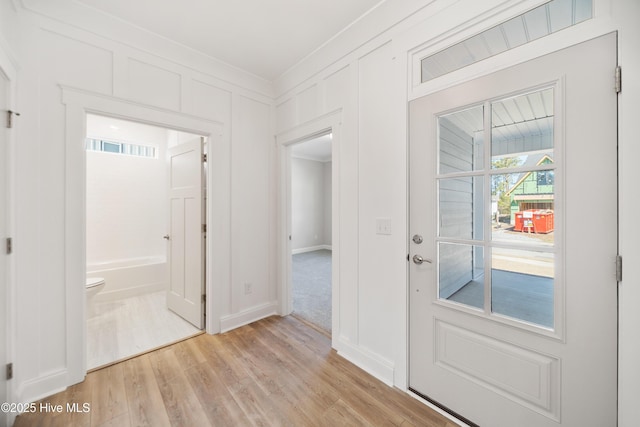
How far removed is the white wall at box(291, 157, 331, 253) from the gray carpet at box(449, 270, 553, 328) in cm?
577

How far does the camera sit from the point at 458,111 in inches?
59.9

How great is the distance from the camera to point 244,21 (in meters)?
1.99

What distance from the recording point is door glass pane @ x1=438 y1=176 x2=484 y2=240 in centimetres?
146

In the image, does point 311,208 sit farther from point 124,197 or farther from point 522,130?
point 522,130

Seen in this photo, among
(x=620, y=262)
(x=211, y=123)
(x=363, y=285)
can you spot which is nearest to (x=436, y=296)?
(x=363, y=285)

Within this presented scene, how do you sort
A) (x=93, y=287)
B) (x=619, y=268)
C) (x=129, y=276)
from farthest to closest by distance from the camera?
1. (x=129, y=276)
2. (x=93, y=287)
3. (x=619, y=268)

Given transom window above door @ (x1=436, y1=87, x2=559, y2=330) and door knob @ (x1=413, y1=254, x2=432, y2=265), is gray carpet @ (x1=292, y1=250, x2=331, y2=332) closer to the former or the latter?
door knob @ (x1=413, y1=254, x2=432, y2=265)

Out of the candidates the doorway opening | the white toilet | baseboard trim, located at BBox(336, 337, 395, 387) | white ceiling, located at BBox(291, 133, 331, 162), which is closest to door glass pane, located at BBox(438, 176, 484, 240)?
baseboard trim, located at BBox(336, 337, 395, 387)

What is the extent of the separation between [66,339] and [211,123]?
2.09 meters

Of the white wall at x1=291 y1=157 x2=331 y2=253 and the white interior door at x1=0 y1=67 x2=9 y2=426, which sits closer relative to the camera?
the white interior door at x1=0 y1=67 x2=9 y2=426

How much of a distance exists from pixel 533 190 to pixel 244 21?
7.61 ft

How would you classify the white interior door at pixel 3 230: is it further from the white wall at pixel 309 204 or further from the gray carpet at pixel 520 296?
the white wall at pixel 309 204

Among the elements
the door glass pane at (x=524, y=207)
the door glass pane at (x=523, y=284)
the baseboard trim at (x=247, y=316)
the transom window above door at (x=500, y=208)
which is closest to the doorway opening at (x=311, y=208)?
the baseboard trim at (x=247, y=316)

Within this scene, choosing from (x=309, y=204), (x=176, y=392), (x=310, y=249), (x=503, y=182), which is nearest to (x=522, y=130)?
(x=503, y=182)
